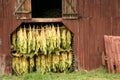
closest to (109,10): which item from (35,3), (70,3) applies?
(70,3)

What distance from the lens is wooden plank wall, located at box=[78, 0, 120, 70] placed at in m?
12.3

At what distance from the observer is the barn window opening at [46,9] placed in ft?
43.9

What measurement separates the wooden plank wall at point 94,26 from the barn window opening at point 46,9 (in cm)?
130

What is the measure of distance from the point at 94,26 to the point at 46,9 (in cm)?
277

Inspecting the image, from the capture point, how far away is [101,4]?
12383mm

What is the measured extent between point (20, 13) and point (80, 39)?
7.45ft

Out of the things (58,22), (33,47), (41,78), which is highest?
(58,22)

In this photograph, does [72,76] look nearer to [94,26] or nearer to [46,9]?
[94,26]

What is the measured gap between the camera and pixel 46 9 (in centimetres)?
1441

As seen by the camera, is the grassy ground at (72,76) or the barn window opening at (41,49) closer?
the grassy ground at (72,76)

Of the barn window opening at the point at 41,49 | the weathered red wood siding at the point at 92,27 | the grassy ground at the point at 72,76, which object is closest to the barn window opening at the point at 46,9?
the barn window opening at the point at 41,49

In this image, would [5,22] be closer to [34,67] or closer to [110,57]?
[34,67]

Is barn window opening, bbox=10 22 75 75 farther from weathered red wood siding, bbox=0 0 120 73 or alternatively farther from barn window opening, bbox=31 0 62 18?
barn window opening, bbox=31 0 62 18

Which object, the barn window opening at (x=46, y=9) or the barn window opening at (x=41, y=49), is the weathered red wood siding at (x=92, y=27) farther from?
the barn window opening at (x=46, y=9)
